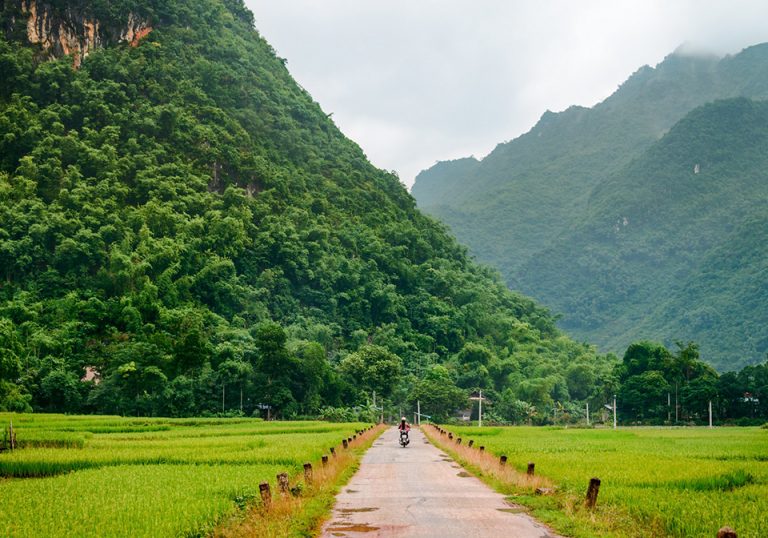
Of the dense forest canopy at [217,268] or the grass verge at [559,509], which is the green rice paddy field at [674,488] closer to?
the grass verge at [559,509]

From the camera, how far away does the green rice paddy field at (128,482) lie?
1307cm

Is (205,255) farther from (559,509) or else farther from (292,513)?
(559,509)

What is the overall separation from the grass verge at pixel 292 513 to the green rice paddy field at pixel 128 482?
451mm

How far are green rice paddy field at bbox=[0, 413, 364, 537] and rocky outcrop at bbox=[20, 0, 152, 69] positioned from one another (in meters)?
114

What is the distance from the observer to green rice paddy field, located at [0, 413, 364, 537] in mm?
13070

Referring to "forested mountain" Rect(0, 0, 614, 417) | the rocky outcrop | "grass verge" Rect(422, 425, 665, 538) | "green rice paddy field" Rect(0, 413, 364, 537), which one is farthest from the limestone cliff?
"grass verge" Rect(422, 425, 665, 538)

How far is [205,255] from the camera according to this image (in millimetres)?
108000

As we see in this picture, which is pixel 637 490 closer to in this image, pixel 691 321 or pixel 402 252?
pixel 402 252

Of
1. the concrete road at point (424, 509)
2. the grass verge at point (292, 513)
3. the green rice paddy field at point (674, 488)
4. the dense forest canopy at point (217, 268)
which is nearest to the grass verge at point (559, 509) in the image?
the green rice paddy field at point (674, 488)

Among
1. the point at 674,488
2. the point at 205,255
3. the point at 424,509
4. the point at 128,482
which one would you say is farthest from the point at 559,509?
the point at 205,255

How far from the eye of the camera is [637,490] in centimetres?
1764

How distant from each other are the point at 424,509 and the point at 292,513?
306cm

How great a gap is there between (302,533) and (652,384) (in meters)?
92.6

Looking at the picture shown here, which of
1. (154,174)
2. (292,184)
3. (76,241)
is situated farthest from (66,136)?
(292,184)
